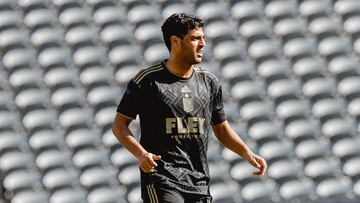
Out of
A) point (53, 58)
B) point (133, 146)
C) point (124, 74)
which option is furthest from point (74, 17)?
point (133, 146)

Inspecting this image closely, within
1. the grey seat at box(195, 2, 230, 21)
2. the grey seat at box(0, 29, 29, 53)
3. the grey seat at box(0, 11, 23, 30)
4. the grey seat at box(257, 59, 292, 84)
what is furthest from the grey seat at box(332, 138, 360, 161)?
the grey seat at box(0, 11, 23, 30)

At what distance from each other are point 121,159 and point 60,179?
53cm

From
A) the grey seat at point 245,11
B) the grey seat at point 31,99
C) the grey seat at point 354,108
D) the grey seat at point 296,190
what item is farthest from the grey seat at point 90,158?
the grey seat at point 354,108

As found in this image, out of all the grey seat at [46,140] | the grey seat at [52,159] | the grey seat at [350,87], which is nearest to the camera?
the grey seat at [52,159]

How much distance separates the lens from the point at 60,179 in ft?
29.4

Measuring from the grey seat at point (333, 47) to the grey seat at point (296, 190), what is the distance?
1.28 m

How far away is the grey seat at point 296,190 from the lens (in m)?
8.97

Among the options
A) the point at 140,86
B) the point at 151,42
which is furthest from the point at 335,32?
the point at 140,86

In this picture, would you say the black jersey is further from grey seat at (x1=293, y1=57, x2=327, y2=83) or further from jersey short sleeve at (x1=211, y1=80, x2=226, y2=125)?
grey seat at (x1=293, y1=57, x2=327, y2=83)

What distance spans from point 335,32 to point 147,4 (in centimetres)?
171

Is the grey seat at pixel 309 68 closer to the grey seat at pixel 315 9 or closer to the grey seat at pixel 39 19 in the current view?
the grey seat at pixel 315 9

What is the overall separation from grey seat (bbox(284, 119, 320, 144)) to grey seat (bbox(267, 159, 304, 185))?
9.6 inches

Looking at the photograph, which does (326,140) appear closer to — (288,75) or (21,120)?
(288,75)

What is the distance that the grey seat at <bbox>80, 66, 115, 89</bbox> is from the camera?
9.43m
